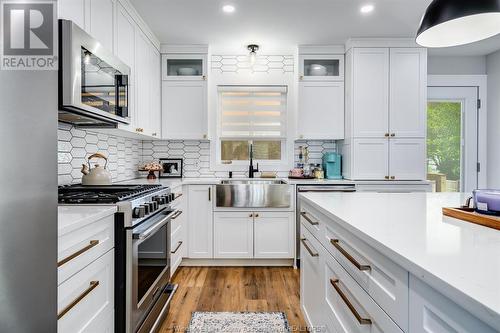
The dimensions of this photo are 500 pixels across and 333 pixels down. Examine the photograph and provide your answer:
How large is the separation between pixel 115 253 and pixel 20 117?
114 cm

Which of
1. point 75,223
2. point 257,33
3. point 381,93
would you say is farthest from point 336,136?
point 75,223

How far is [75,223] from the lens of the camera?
111cm

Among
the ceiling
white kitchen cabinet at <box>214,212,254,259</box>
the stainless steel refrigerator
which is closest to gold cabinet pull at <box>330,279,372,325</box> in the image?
the stainless steel refrigerator

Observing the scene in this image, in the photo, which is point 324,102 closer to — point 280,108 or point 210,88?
point 280,108

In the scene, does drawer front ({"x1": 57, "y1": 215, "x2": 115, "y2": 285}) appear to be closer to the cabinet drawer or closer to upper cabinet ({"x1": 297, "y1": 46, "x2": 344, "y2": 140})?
the cabinet drawer

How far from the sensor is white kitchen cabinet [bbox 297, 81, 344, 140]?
3523 mm

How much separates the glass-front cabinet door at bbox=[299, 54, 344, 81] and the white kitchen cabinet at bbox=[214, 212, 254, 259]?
1.82 meters

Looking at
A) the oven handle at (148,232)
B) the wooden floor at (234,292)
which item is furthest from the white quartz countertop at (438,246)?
the wooden floor at (234,292)

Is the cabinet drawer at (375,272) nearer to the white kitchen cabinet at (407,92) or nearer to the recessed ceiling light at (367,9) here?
the recessed ceiling light at (367,9)

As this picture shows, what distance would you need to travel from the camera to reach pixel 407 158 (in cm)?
335

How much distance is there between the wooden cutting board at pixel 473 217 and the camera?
1001 millimetres

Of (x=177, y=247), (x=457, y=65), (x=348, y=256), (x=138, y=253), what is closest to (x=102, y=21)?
(x=138, y=253)

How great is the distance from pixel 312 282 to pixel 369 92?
7.94ft

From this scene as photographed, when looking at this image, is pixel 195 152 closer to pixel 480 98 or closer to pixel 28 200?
pixel 28 200
